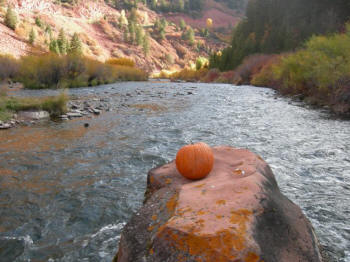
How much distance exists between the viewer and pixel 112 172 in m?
5.84

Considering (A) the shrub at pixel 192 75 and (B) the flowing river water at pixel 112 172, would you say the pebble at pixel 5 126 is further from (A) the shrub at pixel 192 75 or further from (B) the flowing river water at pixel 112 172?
(A) the shrub at pixel 192 75

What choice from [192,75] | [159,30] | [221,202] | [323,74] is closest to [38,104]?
[221,202]

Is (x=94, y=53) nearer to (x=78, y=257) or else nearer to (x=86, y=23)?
(x=86, y=23)

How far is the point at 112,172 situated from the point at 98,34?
12618 cm

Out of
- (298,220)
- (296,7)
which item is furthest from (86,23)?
(298,220)

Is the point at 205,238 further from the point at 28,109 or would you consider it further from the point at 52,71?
the point at 52,71

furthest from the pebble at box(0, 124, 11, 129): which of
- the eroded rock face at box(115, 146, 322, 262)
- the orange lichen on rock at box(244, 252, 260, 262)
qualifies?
the orange lichen on rock at box(244, 252, 260, 262)

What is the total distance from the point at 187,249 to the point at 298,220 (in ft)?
5.23

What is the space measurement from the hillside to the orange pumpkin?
5966cm

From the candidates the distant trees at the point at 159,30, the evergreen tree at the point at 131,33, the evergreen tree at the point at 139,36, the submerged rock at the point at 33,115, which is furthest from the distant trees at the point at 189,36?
the submerged rock at the point at 33,115

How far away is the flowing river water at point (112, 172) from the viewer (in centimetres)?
346

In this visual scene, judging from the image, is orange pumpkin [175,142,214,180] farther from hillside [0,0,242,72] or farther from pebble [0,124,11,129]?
hillside [0,0,242,72]

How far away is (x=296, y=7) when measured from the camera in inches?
2623

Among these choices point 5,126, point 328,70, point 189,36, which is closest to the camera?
point 5,126
